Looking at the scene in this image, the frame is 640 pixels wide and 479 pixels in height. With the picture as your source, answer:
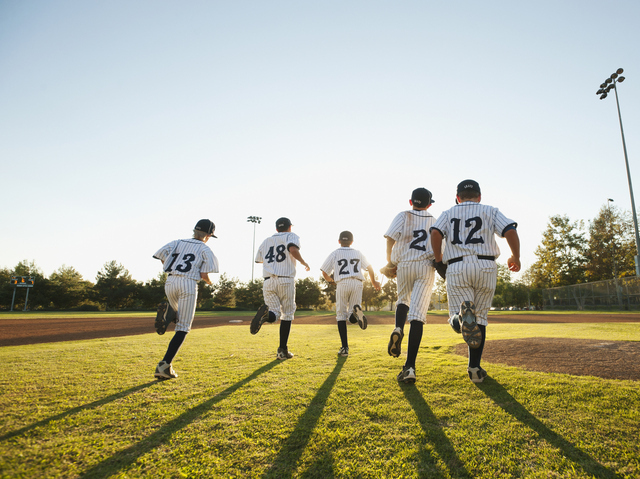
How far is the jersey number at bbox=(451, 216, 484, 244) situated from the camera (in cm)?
331

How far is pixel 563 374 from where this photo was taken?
10.6ft

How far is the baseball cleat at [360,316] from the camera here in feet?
17.3

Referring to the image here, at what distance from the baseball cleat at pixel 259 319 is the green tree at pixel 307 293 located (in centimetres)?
4423

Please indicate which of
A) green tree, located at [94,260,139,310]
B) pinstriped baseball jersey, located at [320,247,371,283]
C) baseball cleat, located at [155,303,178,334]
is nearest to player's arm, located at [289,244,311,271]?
pinstriped baseball jersey, located at [320,247,371,283]

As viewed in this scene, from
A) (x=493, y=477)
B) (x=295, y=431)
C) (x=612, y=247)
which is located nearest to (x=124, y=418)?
(x=295, y=431)

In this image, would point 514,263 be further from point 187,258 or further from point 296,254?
point 187,258

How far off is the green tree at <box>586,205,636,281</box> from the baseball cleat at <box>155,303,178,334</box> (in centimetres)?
4597

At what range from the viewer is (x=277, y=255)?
5.24 m

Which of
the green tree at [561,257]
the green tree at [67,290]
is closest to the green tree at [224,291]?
the green tree at [67,290]

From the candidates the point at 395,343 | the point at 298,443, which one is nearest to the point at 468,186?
the point at 395,343

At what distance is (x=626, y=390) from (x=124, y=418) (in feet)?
13.0

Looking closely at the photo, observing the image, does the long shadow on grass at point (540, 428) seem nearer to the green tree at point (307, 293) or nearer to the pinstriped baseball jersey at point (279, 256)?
the pinstriped baseball jersey at point (279, 256)

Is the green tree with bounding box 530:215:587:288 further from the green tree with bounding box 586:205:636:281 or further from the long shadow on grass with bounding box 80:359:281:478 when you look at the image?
the long shadow on grass with bounding box 80:359:281:478

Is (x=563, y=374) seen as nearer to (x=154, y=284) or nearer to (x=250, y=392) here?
(x=250, y=392)
